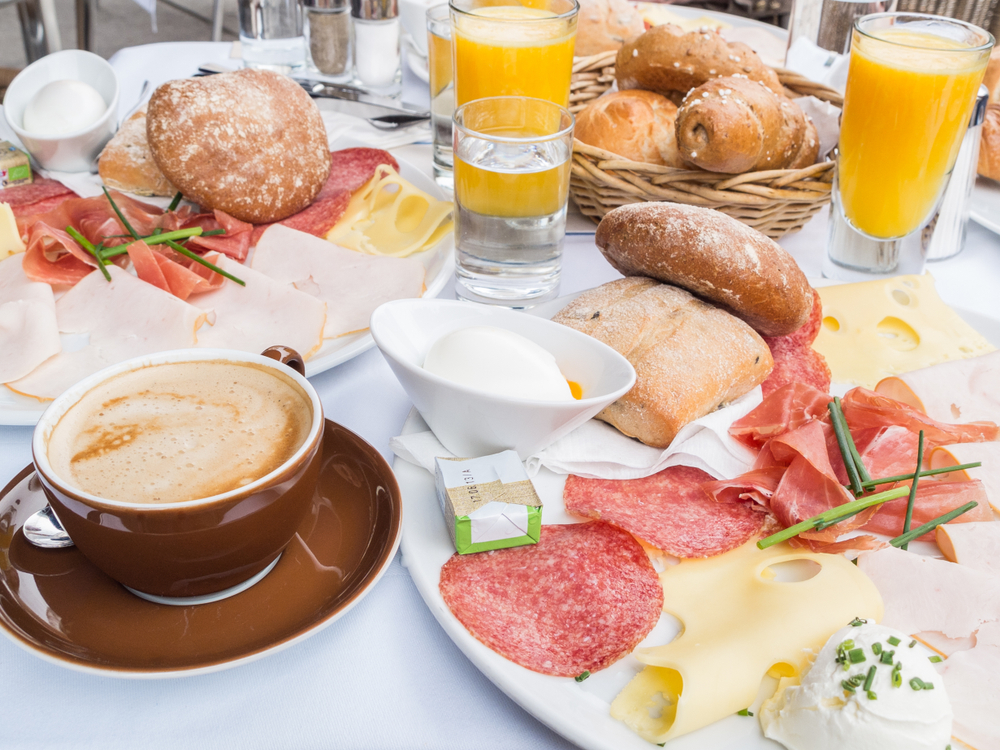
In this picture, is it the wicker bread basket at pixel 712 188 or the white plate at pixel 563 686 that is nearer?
the white plate at pixel 563 686

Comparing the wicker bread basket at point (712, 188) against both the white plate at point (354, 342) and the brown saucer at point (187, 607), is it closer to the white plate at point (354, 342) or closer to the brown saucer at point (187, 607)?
the white plate at point (354, 342)

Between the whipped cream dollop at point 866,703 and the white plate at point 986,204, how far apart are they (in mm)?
1100

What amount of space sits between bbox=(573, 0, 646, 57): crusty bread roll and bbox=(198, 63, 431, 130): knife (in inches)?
17.2

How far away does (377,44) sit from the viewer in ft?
6.09

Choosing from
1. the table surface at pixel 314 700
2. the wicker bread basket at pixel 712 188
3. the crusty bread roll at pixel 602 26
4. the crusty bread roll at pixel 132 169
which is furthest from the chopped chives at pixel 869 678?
the crusty bread roll at pixel 602 26

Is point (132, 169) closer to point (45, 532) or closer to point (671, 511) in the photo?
point (45, 532)

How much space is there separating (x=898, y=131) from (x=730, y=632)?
0.90 meters

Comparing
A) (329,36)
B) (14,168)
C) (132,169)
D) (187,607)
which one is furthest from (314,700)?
(329,36)

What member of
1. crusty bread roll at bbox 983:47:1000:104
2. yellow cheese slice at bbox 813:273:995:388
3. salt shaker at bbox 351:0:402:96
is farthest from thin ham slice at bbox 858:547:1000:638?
salt shaker at bbox 351:0:402:96

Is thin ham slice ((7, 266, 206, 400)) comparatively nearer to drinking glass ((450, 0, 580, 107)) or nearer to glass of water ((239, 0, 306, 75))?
drinking glass ((450, 0, 580, 107))

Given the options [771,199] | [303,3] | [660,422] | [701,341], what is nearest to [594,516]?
[660,422]

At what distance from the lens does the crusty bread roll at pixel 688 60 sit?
144 cm

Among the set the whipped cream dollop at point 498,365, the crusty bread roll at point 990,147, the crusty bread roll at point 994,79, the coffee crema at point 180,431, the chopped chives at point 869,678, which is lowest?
the chopped chives at point 869,678

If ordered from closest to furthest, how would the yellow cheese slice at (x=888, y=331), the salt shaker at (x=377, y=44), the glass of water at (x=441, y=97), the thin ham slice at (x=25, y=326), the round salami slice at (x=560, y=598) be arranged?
the round salami slice at (x=560, y=598) → the thin ham slice at (x=25, y=326) → the yellow cheese slice at (x=888, y=331) → the glass of water at (x=441, y=97) → the salt shaker at (x=377, y=44)
